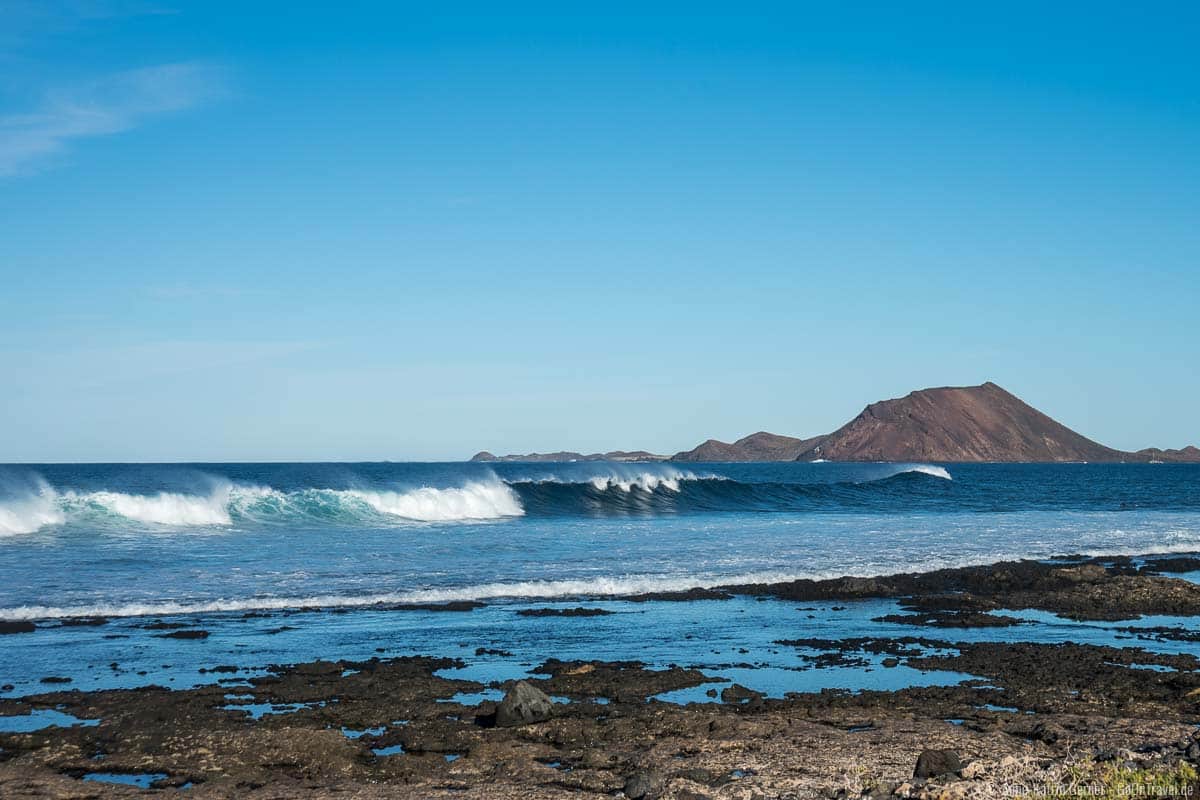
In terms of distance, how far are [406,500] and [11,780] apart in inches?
1593

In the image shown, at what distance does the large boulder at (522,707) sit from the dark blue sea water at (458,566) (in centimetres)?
267

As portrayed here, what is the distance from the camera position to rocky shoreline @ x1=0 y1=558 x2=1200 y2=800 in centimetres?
840

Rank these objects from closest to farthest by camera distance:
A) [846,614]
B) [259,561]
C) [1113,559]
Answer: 1. [846,614]
2. [259,561]
3. [1113,559]

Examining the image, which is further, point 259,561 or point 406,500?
point 406,500

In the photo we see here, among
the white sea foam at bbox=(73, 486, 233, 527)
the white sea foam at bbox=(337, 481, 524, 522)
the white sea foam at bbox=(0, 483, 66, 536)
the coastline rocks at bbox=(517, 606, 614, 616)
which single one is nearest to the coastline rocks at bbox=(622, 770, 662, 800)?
the coastline rocks at bbox=(517, 606, 614, 616)

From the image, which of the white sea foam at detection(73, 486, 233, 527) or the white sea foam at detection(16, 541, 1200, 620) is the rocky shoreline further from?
the white sea foam at detection(73, 486, 233, 527)

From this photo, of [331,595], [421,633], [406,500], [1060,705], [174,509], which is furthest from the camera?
[406,500]

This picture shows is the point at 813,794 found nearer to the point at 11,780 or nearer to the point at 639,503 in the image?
the point at 11,780

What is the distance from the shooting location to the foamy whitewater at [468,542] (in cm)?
2122

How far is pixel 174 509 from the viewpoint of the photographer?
41.2 meters

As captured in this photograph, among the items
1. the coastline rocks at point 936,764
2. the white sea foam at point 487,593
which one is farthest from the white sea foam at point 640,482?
the coastline rocks at point 936,764

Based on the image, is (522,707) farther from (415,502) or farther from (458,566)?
(415,502)

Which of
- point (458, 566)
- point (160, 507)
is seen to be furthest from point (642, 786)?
point (160, 507)

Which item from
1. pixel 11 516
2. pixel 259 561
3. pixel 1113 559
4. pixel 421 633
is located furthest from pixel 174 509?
pixel 1113 559
